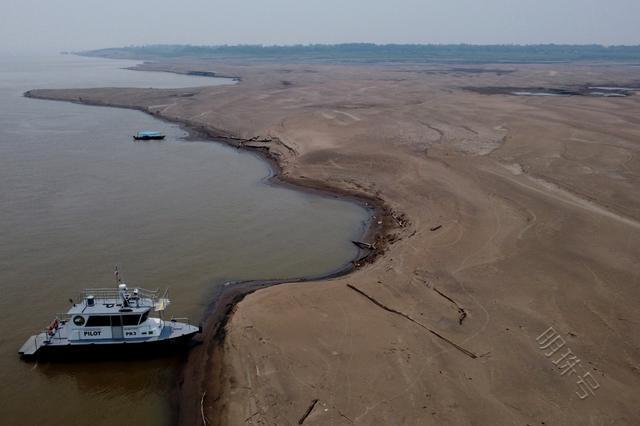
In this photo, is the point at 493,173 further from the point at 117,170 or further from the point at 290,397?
the point at 117,170

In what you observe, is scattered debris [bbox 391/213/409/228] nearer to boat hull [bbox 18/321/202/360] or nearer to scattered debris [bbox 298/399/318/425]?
boat hull [bbox 18/321/202/360]

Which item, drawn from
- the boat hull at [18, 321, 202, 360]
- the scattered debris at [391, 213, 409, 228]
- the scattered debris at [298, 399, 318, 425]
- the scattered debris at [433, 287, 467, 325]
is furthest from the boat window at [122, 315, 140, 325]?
the scattered debris at [391, 213, 409, 228]

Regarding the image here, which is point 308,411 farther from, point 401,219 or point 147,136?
point 147,136

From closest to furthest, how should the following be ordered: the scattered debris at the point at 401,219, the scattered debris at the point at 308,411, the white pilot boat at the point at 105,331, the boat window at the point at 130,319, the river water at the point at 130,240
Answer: the scattered debris at the point at 308,411 < the river water at the point at 130,240 < the white pilot boat at the point at 105,331 < the boat window at the point at 130,319 < the scattered debris at the point at 401,219

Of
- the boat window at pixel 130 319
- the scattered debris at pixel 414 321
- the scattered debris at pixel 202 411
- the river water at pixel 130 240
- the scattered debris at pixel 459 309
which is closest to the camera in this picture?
the scattered debris at pixel 202 411

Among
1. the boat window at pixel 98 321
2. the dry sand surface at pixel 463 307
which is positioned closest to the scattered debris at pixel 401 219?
the dry sand surface at pixel 463 307

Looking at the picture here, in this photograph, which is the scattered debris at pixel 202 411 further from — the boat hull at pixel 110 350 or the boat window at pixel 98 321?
the boat window at pixel 98 321

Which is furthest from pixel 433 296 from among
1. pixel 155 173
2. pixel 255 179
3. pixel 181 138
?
pixel 181 138
